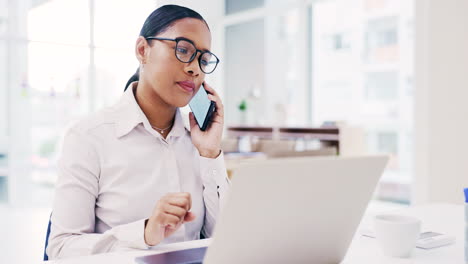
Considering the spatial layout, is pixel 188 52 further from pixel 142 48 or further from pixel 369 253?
pixel 369 253

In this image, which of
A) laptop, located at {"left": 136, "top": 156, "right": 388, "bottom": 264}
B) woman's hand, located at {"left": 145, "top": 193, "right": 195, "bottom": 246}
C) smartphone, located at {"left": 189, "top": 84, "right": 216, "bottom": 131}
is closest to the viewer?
laptop, located at {"left": 136, "top": 156, "right": 388, "bottom": 264}

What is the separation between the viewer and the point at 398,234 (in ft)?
3.30

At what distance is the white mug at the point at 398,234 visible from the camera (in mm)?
996

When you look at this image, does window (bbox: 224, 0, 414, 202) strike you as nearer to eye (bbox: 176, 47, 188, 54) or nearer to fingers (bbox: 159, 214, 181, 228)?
eye (bbox: 176, 47, 188, 54)

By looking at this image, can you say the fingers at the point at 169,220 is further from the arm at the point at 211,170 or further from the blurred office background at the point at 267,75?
the blurred office background at the point at 267,75

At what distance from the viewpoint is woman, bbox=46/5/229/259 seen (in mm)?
1269

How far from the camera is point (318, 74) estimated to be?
6527 mm

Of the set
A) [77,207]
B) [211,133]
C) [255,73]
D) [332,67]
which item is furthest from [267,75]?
[77,207]

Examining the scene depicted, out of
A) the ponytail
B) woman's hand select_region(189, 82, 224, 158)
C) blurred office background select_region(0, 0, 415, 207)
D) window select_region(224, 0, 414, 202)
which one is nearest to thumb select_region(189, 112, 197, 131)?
woman's hand select_region(189, 82, 224, 158)

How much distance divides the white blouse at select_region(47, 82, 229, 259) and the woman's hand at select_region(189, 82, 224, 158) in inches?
1.2

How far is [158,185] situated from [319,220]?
0.68m

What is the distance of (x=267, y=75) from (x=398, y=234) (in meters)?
5.88

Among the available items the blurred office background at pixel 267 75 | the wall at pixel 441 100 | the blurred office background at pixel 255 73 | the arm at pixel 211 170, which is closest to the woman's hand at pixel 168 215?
the arm at pixel 211 170

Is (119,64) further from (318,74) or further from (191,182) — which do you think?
(191,182)
